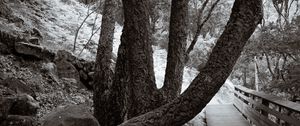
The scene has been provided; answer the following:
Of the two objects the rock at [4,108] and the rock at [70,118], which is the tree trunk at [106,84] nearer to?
the rock at [70,118]

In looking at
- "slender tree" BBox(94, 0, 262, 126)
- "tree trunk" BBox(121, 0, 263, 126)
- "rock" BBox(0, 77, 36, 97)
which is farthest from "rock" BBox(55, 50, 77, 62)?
"tree trunk" BBox(121, 0, 263, 126)

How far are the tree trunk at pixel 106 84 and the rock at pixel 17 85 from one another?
1429mm

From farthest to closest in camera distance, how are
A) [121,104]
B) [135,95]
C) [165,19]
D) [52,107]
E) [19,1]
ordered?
1. [165,19]
2. [19,1]
3. [52,107]
4. [121,104]
5. [135,95]

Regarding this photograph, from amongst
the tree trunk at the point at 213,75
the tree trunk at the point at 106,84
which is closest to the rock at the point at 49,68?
the tree trunk at the point at 106,84

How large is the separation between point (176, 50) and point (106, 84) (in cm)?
291

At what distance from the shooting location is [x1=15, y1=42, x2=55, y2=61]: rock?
25.9 feet

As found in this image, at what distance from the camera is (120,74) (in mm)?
5645

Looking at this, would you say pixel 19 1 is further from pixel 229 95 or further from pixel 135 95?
pixel 229 95

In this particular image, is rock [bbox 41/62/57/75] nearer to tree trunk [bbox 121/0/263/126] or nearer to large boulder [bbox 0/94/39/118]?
large boulder [bbox 0/94/39/118]

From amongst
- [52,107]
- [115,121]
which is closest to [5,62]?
[52,107]

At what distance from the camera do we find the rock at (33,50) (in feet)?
25.9

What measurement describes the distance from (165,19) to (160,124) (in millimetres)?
17081

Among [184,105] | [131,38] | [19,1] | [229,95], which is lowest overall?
[229,95]

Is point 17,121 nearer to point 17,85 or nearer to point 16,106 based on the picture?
point 16,106
